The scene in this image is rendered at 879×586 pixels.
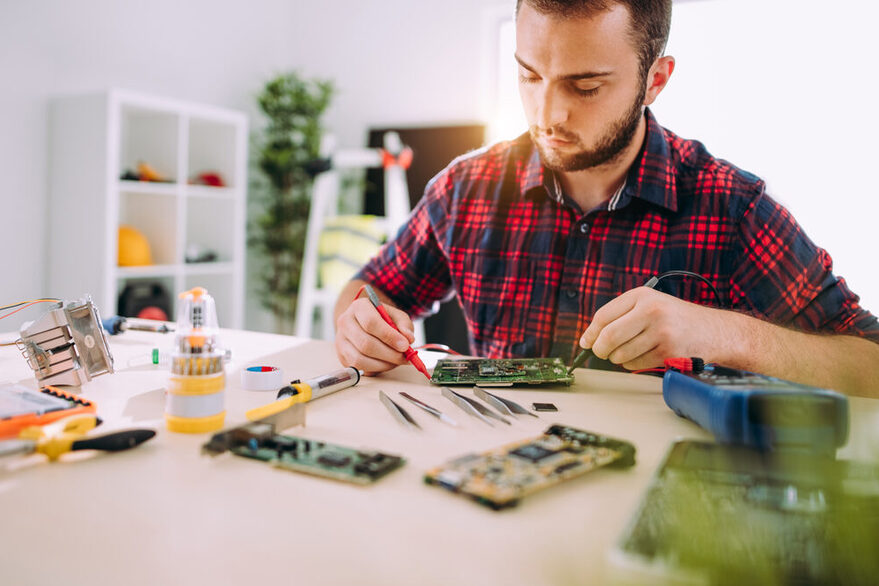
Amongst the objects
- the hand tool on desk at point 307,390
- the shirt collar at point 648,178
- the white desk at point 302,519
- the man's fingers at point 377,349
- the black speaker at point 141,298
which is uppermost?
the shirt collar at point 648,178

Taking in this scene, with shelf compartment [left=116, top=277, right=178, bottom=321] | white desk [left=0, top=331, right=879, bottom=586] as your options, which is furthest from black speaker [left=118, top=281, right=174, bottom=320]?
white desk [left=0, top=331, right=879, bottom=586]

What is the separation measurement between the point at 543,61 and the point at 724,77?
224 cm

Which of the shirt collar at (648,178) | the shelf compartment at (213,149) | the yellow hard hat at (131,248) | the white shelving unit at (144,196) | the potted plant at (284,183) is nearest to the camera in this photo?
the shirt collar at (648,178)

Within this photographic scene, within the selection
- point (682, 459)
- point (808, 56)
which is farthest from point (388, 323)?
point (808, 56)

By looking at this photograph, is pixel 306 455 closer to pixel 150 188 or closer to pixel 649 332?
pixel 649 332

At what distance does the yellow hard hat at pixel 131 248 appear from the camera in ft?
9.61

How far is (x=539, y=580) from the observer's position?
0.40 metres

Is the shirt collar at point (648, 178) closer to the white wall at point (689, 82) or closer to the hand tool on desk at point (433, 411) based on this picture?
the hand tool on desk at point (433, 411)

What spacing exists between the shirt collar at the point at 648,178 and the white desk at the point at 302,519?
683 mm

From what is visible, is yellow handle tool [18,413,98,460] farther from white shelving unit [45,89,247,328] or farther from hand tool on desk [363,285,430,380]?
white shelving unit [45,89,247,328]

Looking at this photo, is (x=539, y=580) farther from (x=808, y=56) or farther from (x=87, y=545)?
(x=808, y=56)

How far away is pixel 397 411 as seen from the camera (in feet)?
2.51

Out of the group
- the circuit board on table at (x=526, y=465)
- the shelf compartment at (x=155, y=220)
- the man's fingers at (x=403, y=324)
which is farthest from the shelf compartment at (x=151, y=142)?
the circuit board on table at (x=526, y=465)

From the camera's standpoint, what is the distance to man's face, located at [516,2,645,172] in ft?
3.88
